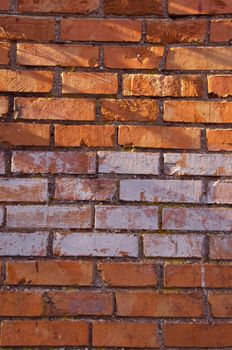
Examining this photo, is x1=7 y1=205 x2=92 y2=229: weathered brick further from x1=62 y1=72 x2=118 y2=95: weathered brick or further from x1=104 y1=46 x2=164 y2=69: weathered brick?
x1=104 y1=46 x2=164 y2=69: weathered brick

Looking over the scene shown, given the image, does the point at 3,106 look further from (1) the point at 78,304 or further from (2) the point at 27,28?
(1) the point at 78,304

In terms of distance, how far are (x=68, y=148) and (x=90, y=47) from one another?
344 millimetres

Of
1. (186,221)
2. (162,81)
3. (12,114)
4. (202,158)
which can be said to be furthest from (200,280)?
(12,114)

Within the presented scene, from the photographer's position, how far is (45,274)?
1.81 m

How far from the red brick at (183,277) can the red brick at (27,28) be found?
865 millimetres

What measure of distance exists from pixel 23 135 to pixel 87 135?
21 centimetres

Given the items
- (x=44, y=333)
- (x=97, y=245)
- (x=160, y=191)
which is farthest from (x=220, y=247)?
(x=44, y=333)

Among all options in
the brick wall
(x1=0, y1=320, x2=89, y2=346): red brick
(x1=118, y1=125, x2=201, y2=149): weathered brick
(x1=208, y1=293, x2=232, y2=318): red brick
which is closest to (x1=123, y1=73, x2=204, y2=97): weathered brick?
the brick wall

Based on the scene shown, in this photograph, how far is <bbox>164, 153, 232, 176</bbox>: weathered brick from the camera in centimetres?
185

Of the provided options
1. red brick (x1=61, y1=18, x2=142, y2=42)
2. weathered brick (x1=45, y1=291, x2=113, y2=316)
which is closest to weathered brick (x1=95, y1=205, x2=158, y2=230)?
weathered brick (x1=45, y1=291, x2=113, y2=316)

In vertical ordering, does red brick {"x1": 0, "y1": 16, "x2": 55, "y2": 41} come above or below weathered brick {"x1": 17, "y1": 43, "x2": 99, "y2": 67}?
above

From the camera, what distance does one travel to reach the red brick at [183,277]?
1.82 m

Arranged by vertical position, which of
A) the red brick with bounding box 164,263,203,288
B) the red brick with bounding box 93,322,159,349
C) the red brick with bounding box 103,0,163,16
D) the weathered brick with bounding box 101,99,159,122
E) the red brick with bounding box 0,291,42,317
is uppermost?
the red brick with bounding box 103,0,163,16

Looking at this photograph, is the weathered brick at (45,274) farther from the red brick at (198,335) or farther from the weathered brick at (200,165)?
the weathered brick at (200,165)
